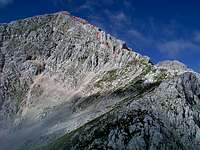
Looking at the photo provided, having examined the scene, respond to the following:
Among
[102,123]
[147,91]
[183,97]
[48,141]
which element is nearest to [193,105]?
[183,97]

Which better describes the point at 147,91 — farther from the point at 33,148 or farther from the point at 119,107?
the point at 33,148

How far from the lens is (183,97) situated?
177m

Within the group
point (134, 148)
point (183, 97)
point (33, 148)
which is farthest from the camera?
point (33, 148)

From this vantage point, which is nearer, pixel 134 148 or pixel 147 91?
pixel 134 148

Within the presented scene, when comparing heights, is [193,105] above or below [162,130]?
above

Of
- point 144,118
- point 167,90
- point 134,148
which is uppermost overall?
point 167,90

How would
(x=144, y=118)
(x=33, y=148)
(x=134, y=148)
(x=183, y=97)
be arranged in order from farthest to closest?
(x=33, y=148) < (x=183, y=97) < (x=144, y=118) < (x=134, y=148)

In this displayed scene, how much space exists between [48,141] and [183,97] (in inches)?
2263

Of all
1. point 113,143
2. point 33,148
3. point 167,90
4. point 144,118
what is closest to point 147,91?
point 167,90

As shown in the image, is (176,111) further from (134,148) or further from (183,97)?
(134,148)

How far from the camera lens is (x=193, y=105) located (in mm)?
178375

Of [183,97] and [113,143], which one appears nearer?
[113,143]

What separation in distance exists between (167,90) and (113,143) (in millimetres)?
34852

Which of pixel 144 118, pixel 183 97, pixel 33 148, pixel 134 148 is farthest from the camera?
pixel 33 148
